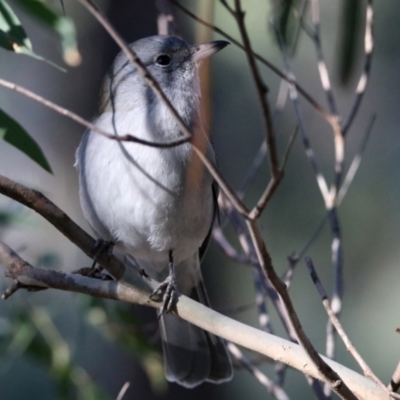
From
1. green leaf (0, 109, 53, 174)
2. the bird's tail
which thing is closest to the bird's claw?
green leaf (0, 109, 53, 174)

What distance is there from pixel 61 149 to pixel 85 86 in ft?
1.62

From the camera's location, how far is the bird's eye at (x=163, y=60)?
3.19m

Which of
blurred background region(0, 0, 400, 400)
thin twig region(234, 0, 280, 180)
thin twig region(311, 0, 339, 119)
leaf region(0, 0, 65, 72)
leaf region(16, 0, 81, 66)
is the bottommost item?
thin twig region(234, 0, 280, 180)

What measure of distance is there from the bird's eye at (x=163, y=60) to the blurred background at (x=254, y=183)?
1.14 meters

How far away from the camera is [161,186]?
2764 millimetres

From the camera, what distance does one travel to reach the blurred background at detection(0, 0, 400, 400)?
188 inches

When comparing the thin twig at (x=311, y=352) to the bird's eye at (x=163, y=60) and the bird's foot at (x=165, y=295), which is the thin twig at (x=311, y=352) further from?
the bird's eye at (x=163, y=60)

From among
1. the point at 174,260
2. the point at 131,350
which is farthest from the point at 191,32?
the point at 131,350

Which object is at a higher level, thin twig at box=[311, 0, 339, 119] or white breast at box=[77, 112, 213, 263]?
thin twig at box=[311, 0, 339, 119]

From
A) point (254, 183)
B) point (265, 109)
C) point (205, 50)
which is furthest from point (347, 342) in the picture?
point (254, 183)

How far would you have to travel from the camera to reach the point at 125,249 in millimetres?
3072

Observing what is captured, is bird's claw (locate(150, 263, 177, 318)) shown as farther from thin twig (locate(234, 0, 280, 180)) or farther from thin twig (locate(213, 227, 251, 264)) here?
thin twig (locate(234, 0, 280, 180))

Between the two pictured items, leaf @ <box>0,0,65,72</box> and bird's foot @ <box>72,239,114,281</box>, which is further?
bird's foot @ <box>72,239,114,281</box>

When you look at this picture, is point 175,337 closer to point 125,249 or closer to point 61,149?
point 125,249
